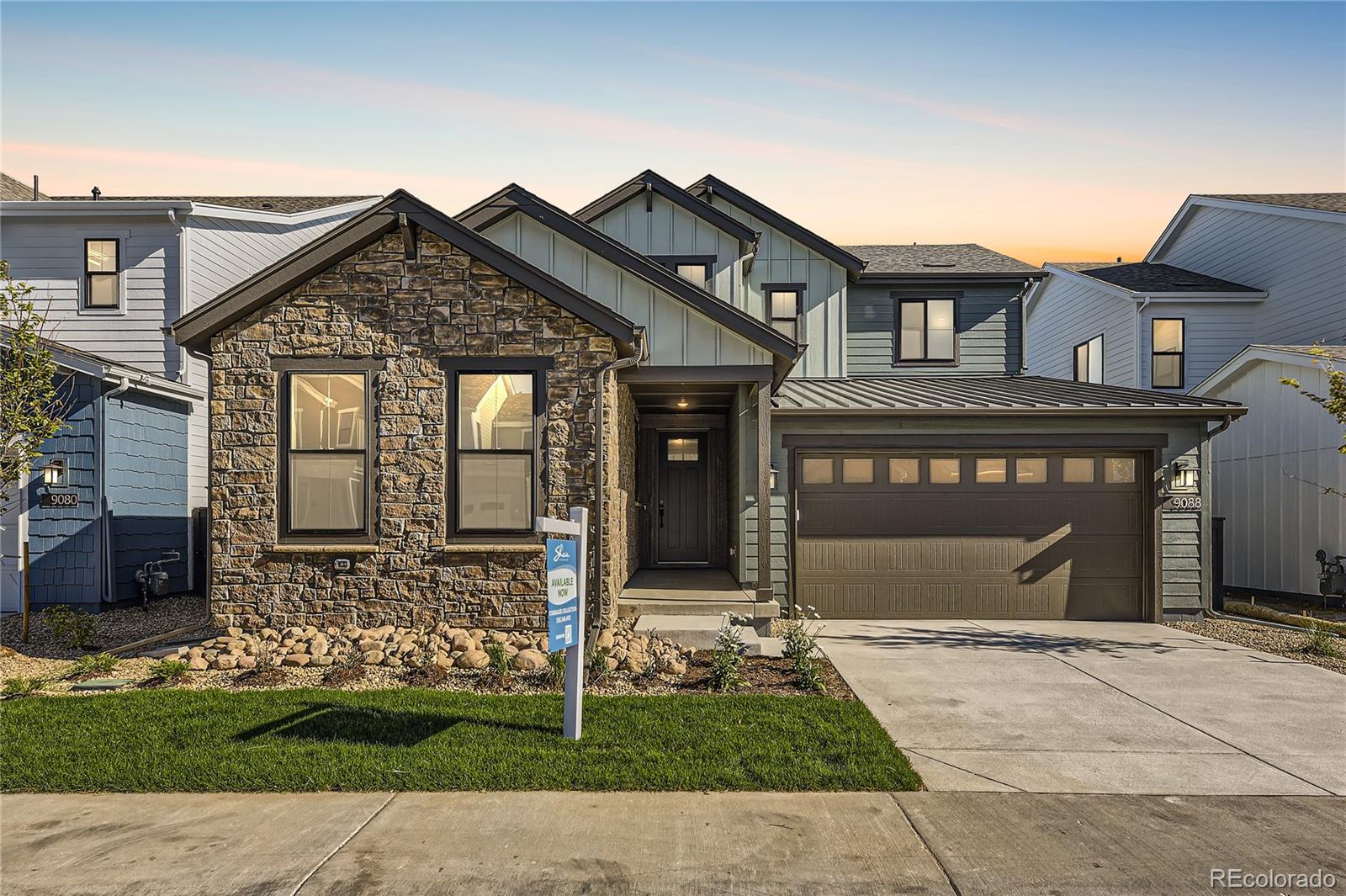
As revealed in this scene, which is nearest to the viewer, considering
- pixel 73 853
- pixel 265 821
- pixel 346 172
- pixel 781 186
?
pixel 73 853

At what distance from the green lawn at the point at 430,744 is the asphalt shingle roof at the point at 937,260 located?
10.9 m

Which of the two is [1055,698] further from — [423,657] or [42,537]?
[42,537]

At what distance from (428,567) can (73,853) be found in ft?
15.2

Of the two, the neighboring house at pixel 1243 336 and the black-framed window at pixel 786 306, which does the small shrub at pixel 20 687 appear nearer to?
the black-framed window at pixel 786 306

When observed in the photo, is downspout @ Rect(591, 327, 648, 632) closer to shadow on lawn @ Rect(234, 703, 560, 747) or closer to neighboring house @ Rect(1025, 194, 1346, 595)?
shadow on lawn @ Rect(234, 703, 560, 747)

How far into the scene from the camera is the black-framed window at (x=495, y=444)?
28.5 feet

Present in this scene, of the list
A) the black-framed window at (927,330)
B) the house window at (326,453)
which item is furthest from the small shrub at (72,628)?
the black-framed window at (927,330)

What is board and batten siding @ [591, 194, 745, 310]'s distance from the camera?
46.7ft

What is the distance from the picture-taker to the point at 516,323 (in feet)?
28.6

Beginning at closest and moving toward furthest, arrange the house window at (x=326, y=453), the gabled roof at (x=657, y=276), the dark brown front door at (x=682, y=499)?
the house window at (x=326, y=453) → the gabled roof at (x=657, y=276) → the dark brown front door at (x=682, y=499)

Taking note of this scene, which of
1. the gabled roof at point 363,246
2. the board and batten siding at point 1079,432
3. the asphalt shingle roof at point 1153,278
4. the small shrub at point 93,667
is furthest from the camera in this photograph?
the asphalt shingle roof at point 1153,278

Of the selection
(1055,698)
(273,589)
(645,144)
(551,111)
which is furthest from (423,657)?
(645,144)

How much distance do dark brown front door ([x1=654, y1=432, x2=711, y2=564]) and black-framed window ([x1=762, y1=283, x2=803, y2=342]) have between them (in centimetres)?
292

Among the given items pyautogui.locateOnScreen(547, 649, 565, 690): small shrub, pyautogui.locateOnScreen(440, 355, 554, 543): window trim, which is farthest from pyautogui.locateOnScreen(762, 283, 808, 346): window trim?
pyautogui.locateOnScreen(547, 649, 565, 690): small shrub
